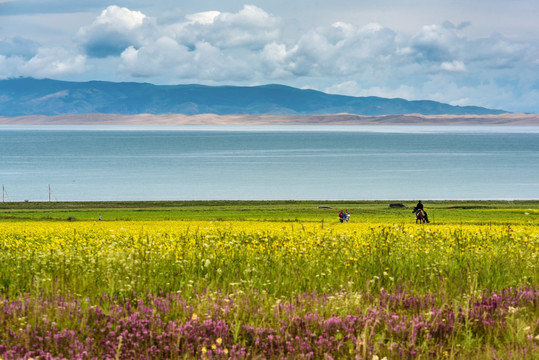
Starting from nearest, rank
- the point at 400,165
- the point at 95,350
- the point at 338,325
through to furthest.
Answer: the point at 95,350 → the point at 338,325 → the point at 400,165

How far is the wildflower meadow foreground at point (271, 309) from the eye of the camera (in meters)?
6.97

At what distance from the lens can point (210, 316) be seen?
24.8 ft

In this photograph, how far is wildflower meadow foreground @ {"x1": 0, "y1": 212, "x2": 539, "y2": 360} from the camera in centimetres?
697

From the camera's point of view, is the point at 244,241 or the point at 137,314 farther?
the point at 244,241

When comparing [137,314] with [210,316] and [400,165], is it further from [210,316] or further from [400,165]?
[400,165]

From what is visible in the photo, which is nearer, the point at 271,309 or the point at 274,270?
the point at 271,309

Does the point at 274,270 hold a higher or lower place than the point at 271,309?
higher

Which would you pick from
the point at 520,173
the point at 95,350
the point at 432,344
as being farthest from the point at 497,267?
the point at 520,173

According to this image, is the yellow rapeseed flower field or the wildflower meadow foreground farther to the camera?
the yellow rapeseed flower field

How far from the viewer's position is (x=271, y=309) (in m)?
8.09

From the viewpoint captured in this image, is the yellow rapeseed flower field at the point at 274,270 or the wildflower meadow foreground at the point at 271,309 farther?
the yellow rapeseed flower field at the point at 274,270

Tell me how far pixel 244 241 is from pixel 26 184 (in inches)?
5109

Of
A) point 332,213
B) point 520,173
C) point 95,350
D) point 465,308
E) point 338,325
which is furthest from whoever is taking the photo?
point 520,173

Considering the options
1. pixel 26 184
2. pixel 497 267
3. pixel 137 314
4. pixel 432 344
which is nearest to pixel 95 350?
pixel 137 314
